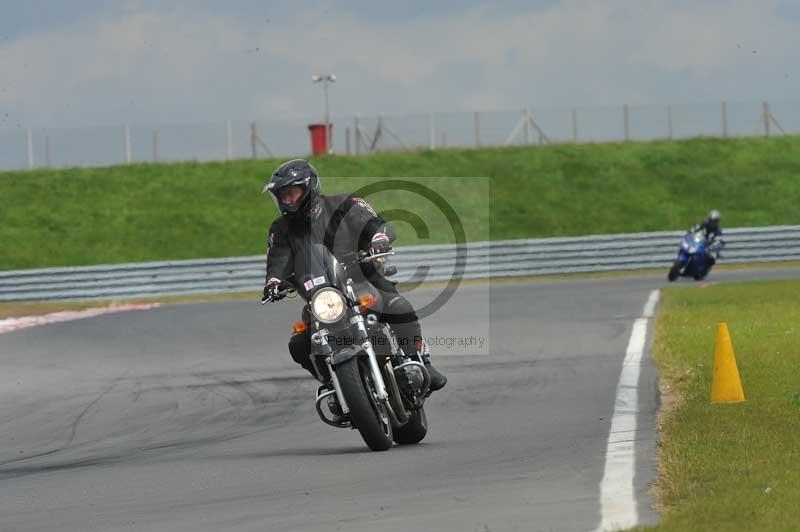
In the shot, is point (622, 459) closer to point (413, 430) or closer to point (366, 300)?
point (413, 430)

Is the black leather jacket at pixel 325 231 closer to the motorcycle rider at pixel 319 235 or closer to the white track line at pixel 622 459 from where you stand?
the motorcycle rider at pixel 319 235

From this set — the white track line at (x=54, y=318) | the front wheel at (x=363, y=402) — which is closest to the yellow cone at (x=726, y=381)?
the front wheel at (x=363, y=402)

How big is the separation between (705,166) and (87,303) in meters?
26.6

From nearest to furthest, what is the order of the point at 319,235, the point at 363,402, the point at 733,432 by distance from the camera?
the point at 733,432 < the point at 363,402 < the point at 319,235

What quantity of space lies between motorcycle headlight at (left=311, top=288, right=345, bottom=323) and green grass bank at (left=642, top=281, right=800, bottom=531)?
6.60 ft

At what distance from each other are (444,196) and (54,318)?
82.7 feet

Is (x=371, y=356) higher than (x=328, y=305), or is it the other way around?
(x=328, y=305)

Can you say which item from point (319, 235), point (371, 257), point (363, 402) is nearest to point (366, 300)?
point (371, 257)

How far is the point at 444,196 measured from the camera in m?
47.8

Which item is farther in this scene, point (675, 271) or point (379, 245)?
point (675, 271)

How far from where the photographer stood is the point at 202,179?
4734cm

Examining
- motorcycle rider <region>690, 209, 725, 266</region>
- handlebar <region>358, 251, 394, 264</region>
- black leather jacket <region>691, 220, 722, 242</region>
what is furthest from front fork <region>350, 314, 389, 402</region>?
black leather jacket <region>691, 220, 722, 242</region>

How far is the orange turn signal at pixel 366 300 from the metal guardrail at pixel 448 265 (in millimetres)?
21644

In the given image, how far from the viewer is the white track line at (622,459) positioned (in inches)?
241
